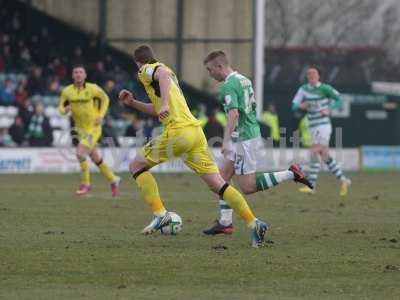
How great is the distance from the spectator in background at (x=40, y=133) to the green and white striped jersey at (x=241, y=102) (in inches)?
700

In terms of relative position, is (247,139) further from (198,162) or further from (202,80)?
(202,80)

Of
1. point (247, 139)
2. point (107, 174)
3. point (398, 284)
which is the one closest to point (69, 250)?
point (247, 139)

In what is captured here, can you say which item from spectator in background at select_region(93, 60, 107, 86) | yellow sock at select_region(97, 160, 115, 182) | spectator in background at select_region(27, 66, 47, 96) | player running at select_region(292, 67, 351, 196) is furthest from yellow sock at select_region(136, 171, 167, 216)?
spectator in background at select_region(93, 60, 107, 86)

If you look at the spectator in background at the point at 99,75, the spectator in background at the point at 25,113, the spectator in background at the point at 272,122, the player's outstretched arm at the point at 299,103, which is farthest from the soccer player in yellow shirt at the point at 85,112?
the spectator in background at the point at 272,122

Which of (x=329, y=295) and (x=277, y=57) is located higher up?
(x=277, y=57)

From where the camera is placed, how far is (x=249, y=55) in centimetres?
3622

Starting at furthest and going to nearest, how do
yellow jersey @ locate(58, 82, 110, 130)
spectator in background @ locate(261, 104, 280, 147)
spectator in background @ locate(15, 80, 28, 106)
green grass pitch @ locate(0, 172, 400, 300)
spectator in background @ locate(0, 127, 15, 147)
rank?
spectator in background @ locate(261, 104, 280, 147)
spectator in background @ locate(15, 80, 28, 106)
spectator in background @ locate(0, 127, 15, 147)
yellow jersey @ locate(58, 82, 110, 130)
green grass pitch @ locate(0, 172, 400, 300)

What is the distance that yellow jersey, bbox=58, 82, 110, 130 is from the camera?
20.9 metres

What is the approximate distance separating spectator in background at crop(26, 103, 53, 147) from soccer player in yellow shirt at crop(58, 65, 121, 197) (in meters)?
10.0

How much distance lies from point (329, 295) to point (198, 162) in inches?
147

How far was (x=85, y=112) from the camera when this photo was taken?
21.0m

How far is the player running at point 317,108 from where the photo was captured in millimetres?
21844

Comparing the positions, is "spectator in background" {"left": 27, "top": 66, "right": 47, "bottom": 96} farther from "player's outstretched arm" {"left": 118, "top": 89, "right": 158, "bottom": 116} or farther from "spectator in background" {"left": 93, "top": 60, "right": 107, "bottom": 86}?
"player's outstretched arm" {"left": 118, "top": 89, "right": 158, "bottom": 116}

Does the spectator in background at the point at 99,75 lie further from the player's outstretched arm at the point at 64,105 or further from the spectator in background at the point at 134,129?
the player's outstretched arm at the point at 64,105
